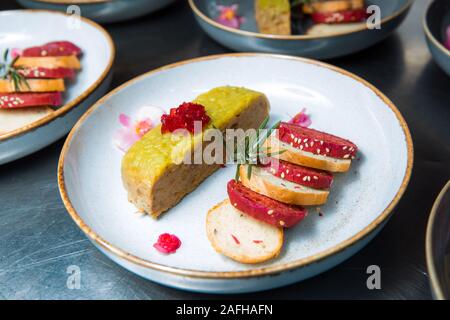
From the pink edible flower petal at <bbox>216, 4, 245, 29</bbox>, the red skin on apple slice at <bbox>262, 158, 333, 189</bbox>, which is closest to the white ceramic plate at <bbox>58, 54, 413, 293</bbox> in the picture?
the red skin on apple slice at <bbox>262, 158, 333, 189</bbox>

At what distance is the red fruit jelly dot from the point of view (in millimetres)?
2072

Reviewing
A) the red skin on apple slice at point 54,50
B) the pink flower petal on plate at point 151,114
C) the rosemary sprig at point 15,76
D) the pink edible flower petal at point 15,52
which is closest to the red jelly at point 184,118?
the pink flower petal on plate at point 151,114

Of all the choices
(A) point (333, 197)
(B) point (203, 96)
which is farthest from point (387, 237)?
(B) point (203, 96)

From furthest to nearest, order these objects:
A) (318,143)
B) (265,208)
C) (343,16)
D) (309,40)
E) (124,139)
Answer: (343,16)
(309,40)
(124,139)
(318,143)
(265,208)

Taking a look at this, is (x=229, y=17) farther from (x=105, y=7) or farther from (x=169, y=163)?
(x=169, y=163)

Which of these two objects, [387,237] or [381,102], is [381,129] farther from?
[387,237]

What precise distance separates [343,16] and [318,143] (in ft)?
5.07

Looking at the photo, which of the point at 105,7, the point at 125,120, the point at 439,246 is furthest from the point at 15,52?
the point at 439,246

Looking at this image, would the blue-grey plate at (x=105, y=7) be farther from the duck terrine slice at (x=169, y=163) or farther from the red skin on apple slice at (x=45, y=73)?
the duck terrine slice at (x=169, y=163)

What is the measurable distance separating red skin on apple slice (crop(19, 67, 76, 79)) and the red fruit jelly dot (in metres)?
1.43

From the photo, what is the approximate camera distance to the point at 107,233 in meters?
2.12

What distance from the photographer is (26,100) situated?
9.16 feet

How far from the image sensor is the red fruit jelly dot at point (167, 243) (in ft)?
6.80

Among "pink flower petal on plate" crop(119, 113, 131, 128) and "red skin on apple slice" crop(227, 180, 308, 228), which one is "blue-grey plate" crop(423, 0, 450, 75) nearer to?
"red skin on apple slice" crop(227, 180, 308, 228)
